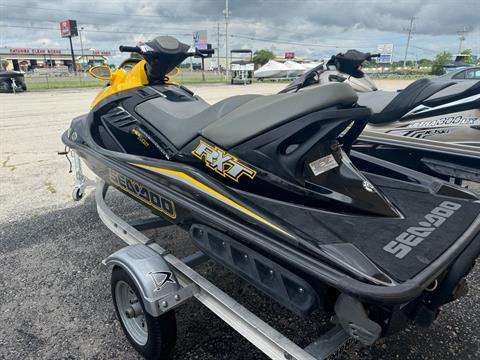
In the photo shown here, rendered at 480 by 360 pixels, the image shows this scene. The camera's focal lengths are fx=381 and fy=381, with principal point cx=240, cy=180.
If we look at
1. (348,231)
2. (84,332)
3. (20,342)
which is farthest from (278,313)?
(20,342)

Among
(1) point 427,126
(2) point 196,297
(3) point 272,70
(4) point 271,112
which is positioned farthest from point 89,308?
(3) point 272,70

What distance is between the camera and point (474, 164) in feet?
11.5

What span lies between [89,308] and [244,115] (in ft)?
5.40

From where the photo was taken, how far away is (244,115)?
186cm

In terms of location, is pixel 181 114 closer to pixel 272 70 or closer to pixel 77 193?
pixel 77 193

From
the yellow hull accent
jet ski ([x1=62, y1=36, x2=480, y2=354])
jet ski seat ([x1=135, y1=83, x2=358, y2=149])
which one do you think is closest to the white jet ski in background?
the yellow hull accent

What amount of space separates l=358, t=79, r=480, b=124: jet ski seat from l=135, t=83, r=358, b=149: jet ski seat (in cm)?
228

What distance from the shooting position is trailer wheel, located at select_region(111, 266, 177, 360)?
75.4 inches

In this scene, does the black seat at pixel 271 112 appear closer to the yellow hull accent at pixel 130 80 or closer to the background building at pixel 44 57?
the yellow hull accent at pixel 130 80

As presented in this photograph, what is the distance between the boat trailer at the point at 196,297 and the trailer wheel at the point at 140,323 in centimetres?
2

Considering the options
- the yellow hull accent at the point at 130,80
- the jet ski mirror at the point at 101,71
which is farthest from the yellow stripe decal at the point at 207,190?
the jet ski mirror at the point at 101,71

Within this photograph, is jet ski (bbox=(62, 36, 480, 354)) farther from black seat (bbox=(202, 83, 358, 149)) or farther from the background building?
the background building

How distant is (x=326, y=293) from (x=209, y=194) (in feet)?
2.37

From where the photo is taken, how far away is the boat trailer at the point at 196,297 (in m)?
1.55
